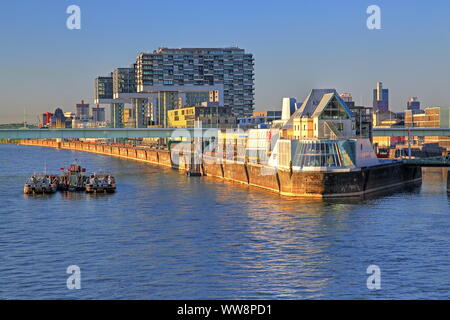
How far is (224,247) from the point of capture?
54656 millimetres

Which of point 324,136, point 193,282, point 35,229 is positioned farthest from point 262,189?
point 193,282

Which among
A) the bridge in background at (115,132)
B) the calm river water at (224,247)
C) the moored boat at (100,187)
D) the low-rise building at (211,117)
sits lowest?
the calm river water at (224,247)

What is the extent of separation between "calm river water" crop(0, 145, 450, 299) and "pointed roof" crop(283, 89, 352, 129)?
63.4 ft

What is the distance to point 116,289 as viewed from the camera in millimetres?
42094

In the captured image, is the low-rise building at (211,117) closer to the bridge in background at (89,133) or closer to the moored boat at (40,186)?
the bridge in background at (89,133)

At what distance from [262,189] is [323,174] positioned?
17159 mm

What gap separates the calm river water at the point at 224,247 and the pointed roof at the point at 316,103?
63.4 feet

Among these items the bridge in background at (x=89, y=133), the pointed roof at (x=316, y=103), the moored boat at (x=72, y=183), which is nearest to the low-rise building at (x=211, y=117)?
the bridge in background at (x=89, y=133)

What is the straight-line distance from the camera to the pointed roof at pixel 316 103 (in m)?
102

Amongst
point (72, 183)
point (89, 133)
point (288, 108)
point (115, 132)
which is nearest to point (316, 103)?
point (288, 108)

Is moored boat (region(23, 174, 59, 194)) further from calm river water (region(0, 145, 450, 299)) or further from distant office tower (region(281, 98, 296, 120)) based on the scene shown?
distant office tower (region(281, 98, 296, 120))

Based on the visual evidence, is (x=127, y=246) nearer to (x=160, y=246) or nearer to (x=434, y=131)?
(x=160, y=246)

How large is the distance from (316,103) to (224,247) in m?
55.2

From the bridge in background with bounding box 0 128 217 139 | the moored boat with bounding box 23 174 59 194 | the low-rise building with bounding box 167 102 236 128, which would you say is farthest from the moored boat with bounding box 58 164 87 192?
the low-rise building with bounding box 167 102 236 128
